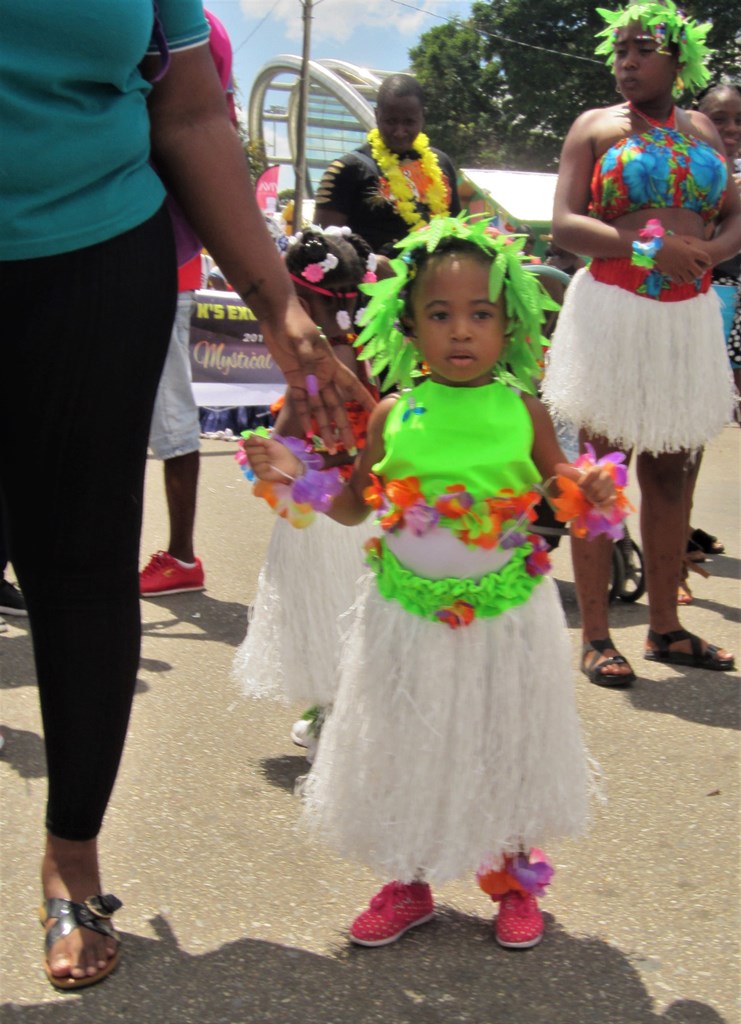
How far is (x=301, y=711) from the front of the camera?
3.82 m

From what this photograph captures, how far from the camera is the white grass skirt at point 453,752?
2.44 m

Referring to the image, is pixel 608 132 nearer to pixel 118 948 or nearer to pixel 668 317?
pixel 668 317

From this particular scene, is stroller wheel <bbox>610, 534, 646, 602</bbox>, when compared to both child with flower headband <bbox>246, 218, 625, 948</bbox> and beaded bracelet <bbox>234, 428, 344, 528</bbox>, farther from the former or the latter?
beaded bracelet <bbox>234, 428, 344, 528</bbox>

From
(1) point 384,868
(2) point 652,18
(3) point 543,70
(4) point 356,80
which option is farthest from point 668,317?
(4) point 356,80

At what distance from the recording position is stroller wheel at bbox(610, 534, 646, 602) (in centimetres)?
526

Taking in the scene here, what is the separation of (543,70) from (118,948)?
50235mm

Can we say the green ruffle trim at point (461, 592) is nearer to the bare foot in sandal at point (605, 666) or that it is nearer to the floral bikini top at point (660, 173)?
the bare foot in sandal at point (605, 666)

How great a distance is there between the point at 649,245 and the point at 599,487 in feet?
5.81

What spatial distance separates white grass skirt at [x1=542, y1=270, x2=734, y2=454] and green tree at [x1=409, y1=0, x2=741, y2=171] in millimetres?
39220

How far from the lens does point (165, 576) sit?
520cm

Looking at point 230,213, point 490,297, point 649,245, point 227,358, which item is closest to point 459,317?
point 490,297

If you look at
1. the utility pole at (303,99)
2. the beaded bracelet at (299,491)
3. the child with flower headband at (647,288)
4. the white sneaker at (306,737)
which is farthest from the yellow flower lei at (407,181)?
the utility pole at (303,99)

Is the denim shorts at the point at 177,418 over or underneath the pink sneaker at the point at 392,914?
over

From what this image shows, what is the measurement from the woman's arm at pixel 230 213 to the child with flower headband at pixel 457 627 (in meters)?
0.24
